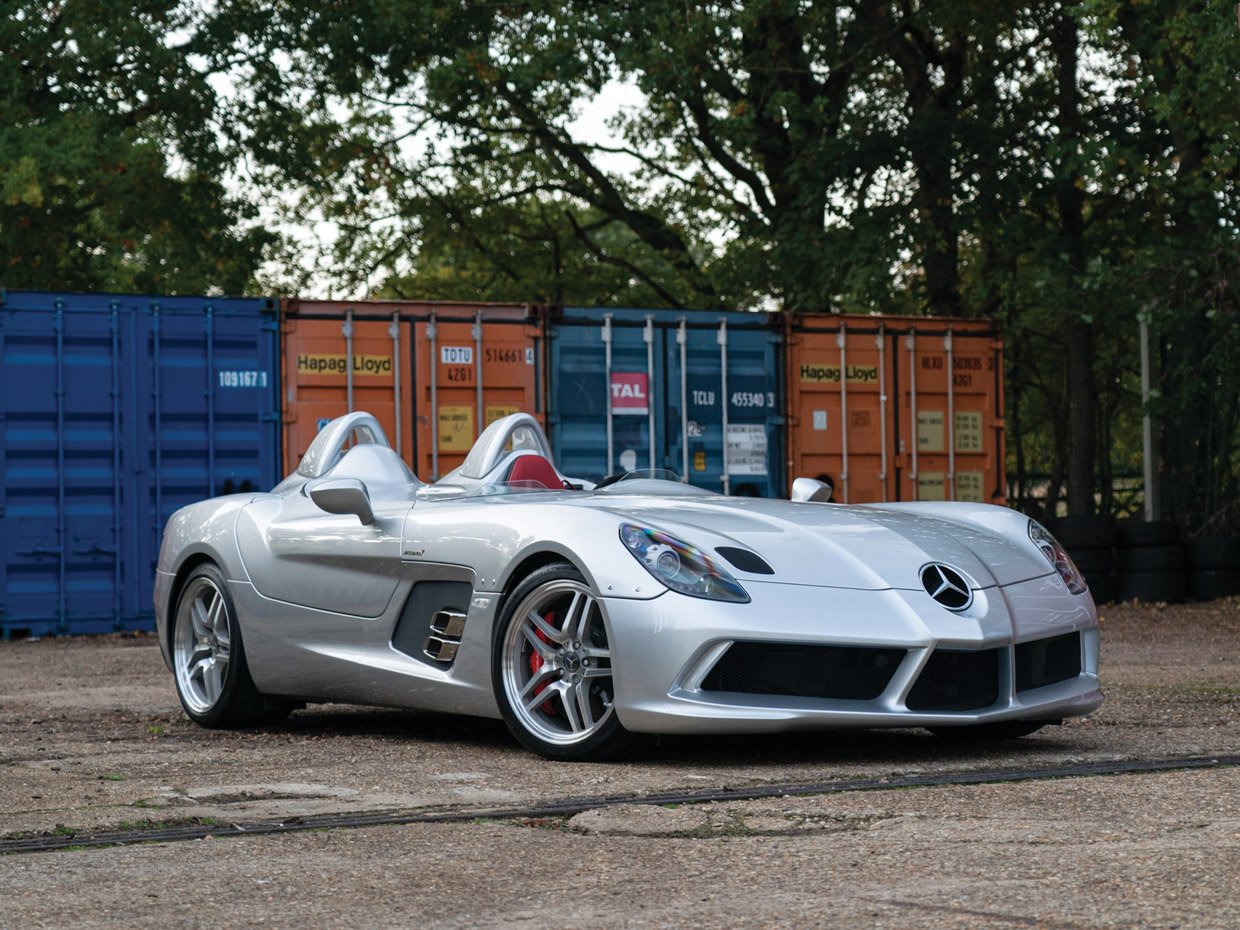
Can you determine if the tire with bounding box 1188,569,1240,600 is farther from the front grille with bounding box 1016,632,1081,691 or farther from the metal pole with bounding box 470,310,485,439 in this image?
the front grille with bounding box 1016,632,1081,691

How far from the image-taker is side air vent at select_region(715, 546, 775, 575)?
19.9 feet

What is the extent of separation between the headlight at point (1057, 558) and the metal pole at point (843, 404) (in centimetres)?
1181

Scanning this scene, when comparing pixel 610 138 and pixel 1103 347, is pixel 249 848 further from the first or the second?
pixel 1103 347

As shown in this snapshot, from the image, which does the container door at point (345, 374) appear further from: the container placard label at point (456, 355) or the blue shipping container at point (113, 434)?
the container placard label at point (456, 355)

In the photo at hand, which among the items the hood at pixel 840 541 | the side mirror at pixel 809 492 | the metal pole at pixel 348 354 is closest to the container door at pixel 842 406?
the metal pole at pixel 348 354

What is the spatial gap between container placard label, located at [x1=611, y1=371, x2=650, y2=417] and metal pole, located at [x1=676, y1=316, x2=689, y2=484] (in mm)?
375

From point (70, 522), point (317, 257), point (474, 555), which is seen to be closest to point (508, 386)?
point (70, 522)

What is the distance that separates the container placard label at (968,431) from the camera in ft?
63.7

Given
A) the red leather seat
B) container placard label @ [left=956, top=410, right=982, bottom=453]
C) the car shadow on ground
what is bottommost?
the car shadow on ground

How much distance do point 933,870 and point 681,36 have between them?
650 inches

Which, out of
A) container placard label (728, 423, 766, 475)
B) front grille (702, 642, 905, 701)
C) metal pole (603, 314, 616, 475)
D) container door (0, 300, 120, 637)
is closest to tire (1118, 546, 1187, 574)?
container placard label (728, 423, 766, 475)

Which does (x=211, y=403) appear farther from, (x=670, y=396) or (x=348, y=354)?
(x=670, y=396)

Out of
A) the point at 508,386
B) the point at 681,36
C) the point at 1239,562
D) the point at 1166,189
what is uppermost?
the point at 681,36

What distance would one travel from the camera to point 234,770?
6.13 m
